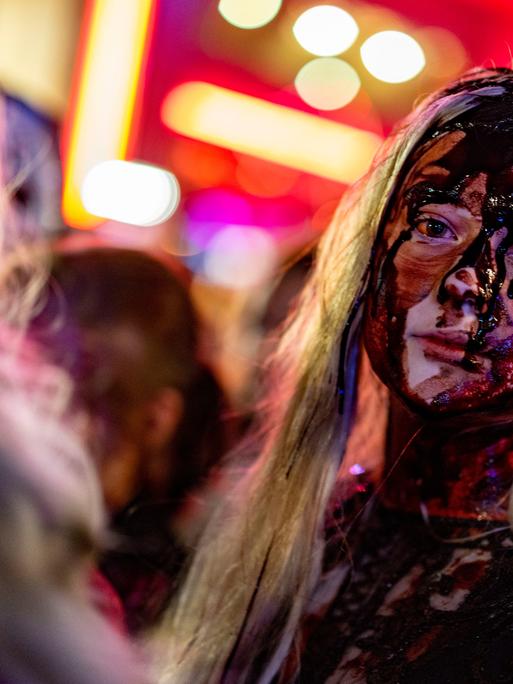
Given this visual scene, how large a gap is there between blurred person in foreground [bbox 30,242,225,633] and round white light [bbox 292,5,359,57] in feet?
8.03

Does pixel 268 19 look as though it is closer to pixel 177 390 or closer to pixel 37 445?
pixel 177 390

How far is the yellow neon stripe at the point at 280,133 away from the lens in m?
4.96

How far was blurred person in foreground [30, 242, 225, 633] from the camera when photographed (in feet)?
7.14

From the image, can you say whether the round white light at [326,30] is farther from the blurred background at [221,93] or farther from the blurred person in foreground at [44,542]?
the blurred person in foreground at [44,542]

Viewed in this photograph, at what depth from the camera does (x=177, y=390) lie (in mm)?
2357

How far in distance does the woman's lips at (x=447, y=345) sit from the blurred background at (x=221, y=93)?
4.54 feet

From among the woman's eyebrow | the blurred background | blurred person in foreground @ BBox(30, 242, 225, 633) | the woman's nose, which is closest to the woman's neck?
the woman's nose

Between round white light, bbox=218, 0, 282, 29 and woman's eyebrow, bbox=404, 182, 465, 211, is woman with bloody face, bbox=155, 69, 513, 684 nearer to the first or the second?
woman's eyebrow, bbox=404, 182, 465, 211

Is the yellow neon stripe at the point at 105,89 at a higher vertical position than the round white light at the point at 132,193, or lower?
higher

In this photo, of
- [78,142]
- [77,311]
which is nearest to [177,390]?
[77,311]

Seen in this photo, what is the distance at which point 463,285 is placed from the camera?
1139mm

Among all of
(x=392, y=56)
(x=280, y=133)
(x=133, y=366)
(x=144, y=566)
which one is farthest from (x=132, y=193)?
(x=144, y=566)

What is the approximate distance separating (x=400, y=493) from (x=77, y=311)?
45.9 inches

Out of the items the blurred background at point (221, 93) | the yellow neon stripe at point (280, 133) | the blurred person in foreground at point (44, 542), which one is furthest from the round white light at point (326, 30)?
the blurred person in foreground at point (44, 542)
